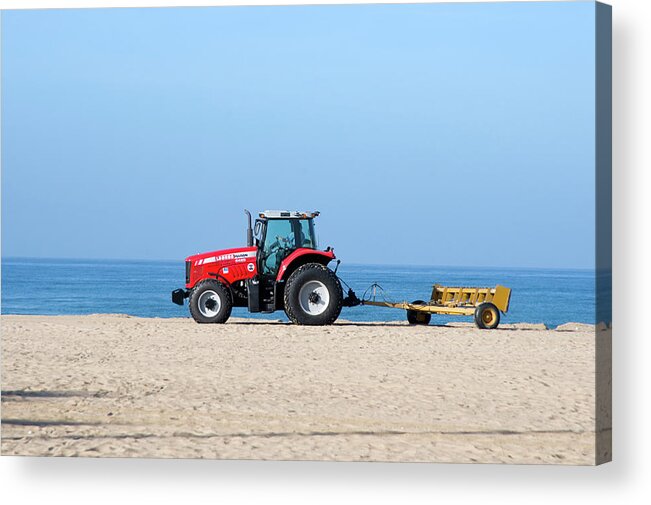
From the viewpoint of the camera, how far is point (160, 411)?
1130cm

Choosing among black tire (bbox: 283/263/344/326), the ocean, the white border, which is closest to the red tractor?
black tire (bbox: 283/263/344/326)

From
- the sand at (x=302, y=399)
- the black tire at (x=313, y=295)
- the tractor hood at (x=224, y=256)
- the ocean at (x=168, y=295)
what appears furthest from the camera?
the ocean at (x=168, y=295)

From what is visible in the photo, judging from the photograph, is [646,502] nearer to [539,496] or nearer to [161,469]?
[539,496]

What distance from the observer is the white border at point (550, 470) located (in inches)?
392

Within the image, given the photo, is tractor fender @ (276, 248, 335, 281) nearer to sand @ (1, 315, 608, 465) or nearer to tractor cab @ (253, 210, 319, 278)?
tractor cab @ (253, 210, 319, 278)

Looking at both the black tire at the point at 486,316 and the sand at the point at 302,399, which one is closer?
the sand at the point at 302,399

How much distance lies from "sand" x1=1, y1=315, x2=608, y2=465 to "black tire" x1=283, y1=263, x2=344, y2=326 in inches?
64.7

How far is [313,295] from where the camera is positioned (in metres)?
17.1

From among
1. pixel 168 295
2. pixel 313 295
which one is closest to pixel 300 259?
pixel 313 295

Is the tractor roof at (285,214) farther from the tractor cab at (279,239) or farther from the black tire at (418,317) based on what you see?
the black tire at (418,317)

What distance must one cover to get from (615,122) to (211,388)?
4.81 metres

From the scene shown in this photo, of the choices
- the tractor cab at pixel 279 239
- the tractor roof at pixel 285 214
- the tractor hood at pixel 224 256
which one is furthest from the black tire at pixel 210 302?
the tractor roof at pixel 285 214

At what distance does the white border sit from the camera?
996cm

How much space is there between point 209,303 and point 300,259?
5.20ft
